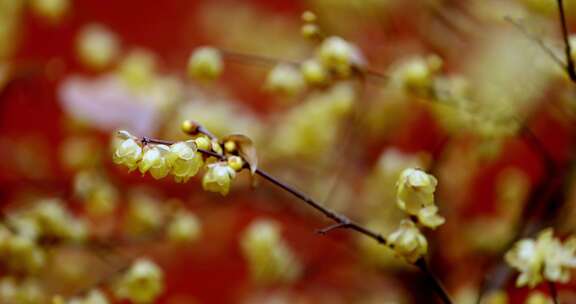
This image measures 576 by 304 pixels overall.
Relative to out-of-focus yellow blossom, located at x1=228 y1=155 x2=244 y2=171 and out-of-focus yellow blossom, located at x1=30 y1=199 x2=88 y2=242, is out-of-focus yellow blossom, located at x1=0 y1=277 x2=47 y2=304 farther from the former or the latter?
out-of-focus yellow blossom, located at x1=228 y1=155 x2=244 y2=171

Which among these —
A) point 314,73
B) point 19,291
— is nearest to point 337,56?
point 314,73

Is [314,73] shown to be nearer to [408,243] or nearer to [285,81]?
[285,81]

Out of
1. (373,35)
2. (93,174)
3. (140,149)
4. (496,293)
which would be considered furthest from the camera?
(373,35)

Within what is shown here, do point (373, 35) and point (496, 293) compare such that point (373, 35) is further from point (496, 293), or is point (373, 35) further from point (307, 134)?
point (496, 293)

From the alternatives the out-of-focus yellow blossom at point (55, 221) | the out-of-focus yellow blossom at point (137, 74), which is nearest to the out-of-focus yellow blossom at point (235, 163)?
the out-of-focus yellow blossom at point (55, 221)

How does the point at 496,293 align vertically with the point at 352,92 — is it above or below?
below

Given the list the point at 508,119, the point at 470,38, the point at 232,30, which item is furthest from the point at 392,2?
the point at 232,30

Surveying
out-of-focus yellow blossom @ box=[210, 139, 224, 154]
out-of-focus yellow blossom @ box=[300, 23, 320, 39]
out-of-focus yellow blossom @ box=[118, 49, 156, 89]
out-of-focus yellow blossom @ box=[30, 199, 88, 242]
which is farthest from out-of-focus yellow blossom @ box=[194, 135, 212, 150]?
out-of-focus yellow blossom @ box=[118, 49, 156, 89]
